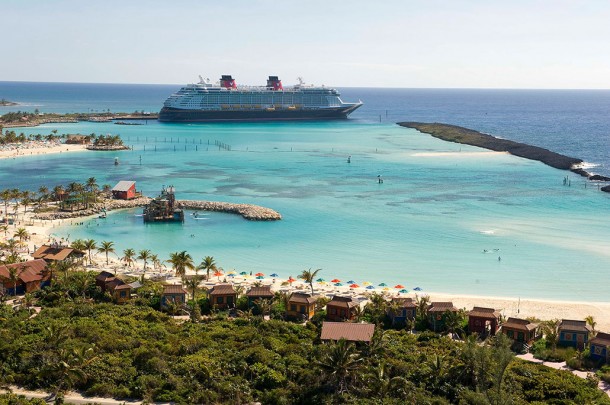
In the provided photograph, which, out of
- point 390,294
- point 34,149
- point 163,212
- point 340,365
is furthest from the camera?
point 34,149

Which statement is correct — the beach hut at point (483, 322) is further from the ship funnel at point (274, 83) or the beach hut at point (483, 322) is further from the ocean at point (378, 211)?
the ship funnel at point (274, 83)

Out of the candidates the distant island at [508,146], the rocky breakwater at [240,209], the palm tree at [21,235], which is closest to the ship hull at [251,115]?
the distant island at [508,146]

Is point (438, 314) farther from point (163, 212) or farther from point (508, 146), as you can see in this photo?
point (508, 146)

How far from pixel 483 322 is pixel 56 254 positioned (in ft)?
87.5

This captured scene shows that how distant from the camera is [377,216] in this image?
56344 mm

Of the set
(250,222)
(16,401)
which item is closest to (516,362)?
(16,401)

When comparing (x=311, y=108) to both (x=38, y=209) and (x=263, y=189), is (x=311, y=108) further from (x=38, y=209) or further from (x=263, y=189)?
(x=38, y=209)

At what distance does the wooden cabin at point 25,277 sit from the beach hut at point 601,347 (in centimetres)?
2960

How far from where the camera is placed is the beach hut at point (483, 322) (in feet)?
100

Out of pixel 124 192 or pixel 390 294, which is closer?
pixel 390 294

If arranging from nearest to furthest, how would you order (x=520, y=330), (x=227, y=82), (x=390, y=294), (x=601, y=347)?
(x=601, y=347) → (x=520, y=330) → (x=390, y=294) → (x=227, y=82)

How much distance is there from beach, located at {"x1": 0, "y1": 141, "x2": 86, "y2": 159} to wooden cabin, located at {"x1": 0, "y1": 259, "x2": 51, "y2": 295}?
60589mm

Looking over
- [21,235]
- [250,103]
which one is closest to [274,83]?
[250,103]

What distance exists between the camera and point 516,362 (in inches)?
1067
